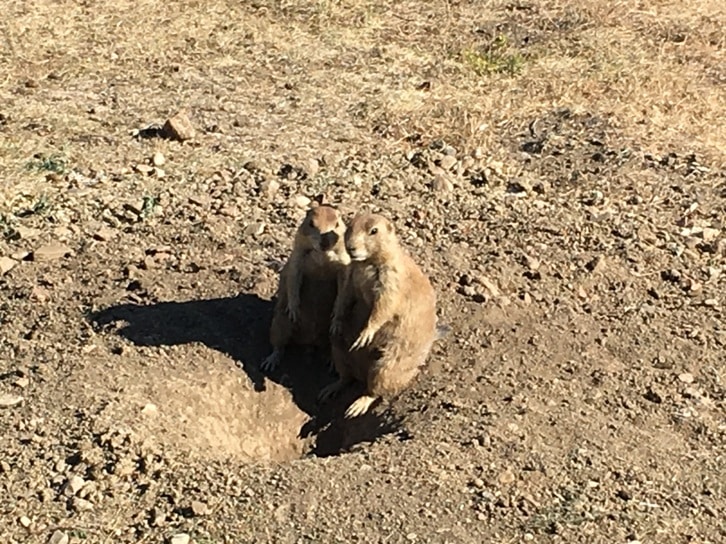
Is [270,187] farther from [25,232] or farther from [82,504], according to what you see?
[82,504]

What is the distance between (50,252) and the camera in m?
6.20

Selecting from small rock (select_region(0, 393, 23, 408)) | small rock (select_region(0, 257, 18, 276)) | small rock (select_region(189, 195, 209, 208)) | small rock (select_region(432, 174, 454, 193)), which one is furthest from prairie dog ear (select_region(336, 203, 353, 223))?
small rock (select_region(0, 393, 23, 408))

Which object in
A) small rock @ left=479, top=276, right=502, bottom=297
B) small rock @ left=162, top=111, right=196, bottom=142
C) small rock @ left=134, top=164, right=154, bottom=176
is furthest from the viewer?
small rock @ left=162, top=111, right=196, bottom=142

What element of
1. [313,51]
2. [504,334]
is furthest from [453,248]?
[313,51]

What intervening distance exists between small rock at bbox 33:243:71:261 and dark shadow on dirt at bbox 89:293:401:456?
70 centimetres

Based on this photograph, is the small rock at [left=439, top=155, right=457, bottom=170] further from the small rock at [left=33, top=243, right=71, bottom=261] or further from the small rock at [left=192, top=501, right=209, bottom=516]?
the small rock at [left=192, top=501, right=209, bottom=516]

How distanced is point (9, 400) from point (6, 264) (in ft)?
4.29

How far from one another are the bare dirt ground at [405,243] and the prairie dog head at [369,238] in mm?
591

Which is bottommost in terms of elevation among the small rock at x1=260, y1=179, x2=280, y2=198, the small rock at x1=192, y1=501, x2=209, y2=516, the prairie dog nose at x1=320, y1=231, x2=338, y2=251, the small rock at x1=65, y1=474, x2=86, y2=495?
the small rock at x1=260, y1=179, x2=280, y2=198

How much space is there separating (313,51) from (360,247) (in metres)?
4.05

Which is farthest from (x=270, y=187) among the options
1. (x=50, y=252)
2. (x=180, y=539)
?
(x=180, y=539)

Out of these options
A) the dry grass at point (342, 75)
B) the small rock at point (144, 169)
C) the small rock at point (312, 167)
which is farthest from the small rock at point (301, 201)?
the small rock at point (144, 169)

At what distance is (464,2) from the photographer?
32.3 ft

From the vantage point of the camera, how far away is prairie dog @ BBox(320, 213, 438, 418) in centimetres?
523
